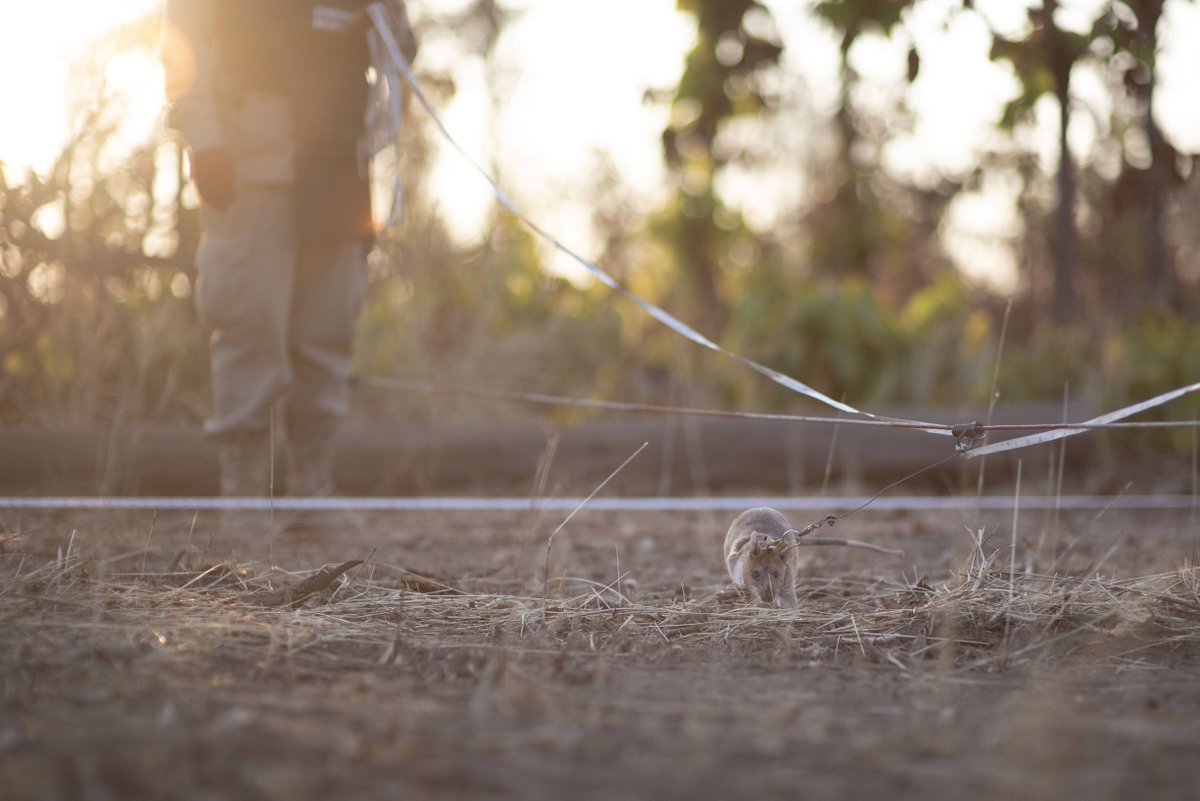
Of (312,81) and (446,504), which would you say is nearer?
(312,81)

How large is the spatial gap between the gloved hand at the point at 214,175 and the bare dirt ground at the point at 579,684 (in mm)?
1023

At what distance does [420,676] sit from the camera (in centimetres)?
150

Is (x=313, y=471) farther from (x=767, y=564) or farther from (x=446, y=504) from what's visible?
(x=767, y=564)

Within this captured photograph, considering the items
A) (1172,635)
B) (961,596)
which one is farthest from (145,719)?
(1172,635)

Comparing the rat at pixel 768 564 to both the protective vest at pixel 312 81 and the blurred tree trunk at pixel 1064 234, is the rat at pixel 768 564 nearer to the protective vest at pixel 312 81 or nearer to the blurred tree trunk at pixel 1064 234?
the protective vest at pixel 312 81

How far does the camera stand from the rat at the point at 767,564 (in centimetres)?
201

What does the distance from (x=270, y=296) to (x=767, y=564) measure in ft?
5.89

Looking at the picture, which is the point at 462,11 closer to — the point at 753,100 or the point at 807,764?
the point at 753,100

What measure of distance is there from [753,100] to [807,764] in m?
4.33

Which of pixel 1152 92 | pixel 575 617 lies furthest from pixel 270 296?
pixel 1152 92

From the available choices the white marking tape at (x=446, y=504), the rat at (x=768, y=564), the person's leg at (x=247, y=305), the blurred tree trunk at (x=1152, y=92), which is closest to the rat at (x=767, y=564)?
the rat at (x=768, y=564)

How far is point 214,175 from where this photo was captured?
2.89 m

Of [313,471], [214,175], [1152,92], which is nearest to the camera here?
[214,175]

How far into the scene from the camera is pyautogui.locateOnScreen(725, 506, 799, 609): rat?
2008 millimetres
